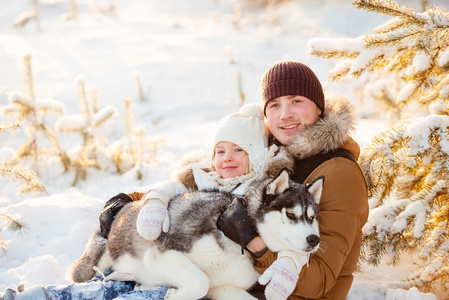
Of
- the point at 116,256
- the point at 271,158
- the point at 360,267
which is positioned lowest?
the point at 360,267

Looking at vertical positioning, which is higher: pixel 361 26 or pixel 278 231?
pixel 361 26

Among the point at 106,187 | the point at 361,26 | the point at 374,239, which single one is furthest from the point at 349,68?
the point at 361,26

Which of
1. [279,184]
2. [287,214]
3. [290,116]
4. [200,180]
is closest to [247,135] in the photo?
[290,116]

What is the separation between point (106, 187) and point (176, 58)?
279 inches

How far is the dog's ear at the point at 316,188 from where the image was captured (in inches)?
95.7

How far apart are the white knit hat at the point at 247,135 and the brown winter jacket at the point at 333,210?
1.06 feet

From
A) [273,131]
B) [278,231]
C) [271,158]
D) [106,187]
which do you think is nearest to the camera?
[278,231]

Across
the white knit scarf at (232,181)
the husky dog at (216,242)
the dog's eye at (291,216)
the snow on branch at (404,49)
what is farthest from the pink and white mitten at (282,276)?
the snow on branch at (404,49)

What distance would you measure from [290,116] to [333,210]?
83cm

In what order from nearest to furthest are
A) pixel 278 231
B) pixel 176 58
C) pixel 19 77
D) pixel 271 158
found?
pixel 278 231 < pixel 271 158 < pixel 19 77 < pixel 176 58

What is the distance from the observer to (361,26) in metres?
14.0

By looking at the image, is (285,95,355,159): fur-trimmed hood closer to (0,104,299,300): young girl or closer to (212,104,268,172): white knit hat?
(0,104,299,300): young girl

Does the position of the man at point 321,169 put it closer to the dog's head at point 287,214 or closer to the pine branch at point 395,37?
the dog's head at point 287,214

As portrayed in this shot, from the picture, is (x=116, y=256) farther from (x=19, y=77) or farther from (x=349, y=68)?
(x=19, y=77)
